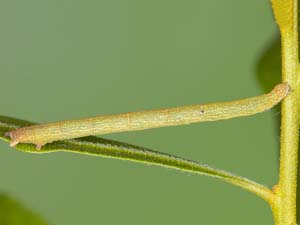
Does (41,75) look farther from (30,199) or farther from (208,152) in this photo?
(208,152)

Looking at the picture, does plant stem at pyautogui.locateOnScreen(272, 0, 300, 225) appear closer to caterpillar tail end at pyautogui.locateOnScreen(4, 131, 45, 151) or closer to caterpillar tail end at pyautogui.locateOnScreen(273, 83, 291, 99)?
caterpillar tail end at pyautogui.locateOnScreen(273, 83, 291, 99)

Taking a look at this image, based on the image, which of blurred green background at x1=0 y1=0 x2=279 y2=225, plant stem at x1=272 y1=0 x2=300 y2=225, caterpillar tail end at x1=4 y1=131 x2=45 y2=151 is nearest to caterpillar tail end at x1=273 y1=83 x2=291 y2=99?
plant stem at x1=272 y1=0 x2=300 y2=225

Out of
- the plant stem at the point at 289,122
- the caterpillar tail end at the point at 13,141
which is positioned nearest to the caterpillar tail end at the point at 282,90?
the plant stem at the point at 289,122

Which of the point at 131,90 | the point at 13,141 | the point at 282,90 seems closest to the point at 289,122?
the point at 282,90

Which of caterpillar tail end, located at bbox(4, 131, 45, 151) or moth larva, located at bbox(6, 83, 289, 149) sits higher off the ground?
moth larva, located at bbox(6, 83, 289, 149)

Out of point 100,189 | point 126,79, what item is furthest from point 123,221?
point 126,79

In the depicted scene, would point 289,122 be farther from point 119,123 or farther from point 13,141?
point 13,141
